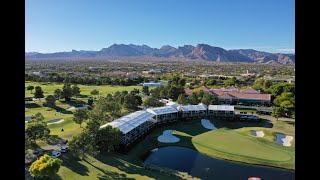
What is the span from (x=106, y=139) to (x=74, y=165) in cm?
379

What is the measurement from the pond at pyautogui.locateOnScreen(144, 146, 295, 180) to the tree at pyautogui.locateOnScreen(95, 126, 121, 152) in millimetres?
3378

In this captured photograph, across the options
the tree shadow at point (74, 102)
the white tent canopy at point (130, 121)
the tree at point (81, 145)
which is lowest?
the tree at point (81, 145)

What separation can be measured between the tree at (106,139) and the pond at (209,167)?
3.38 m

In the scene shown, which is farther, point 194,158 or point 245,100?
point 245,100

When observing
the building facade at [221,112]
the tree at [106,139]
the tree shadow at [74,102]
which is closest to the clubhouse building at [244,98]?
the building facade at [221,112]

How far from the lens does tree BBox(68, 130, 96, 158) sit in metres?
23.0

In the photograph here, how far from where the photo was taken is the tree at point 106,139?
2509 centimetres

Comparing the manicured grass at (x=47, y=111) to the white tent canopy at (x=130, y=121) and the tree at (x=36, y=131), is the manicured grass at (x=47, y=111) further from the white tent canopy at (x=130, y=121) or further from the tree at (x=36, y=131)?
the tree at (x=36, y=131)
